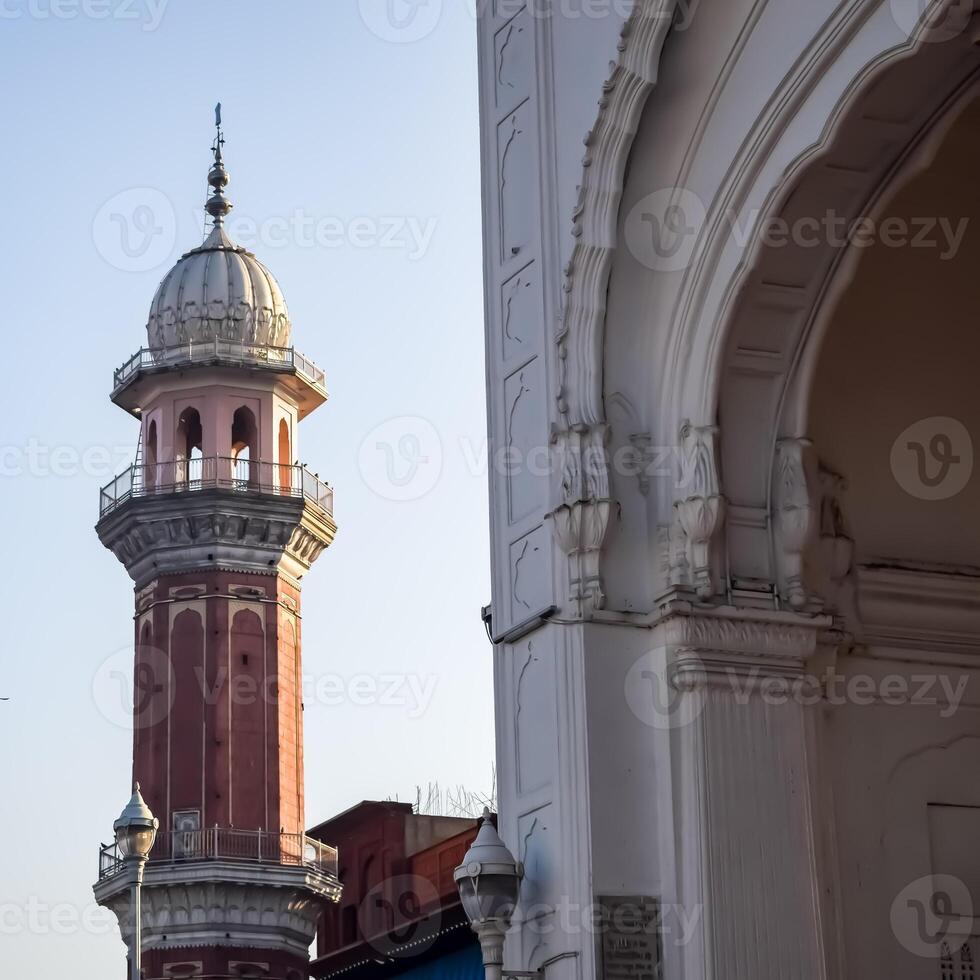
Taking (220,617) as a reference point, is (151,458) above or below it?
above

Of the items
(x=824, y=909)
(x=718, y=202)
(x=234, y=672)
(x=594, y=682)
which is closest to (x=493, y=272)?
(x=718, y=202)

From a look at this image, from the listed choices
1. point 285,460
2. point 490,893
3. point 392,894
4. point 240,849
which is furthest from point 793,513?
point 285,460

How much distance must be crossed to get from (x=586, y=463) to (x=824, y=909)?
2.38m

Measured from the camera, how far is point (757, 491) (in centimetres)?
1076

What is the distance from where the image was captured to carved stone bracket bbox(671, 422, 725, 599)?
10359 millimetres

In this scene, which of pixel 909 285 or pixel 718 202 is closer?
pixel 718 202

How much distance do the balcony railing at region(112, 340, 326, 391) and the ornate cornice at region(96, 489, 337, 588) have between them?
2.82 metres

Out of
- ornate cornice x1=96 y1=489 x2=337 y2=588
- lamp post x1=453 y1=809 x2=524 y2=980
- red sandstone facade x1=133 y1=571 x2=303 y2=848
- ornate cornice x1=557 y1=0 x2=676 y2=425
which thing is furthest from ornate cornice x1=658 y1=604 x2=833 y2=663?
ornate cornice x1=96 y1=489 x2=337 y2=588

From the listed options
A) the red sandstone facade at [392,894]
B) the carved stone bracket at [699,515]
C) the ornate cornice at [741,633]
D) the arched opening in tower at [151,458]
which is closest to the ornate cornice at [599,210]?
the carved stone bracket at [699,515]

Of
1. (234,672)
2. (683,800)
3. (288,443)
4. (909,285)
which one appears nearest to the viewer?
(683,800)

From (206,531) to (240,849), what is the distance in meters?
5.98

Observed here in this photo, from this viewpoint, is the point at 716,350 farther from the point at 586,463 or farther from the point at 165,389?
the point at 165,389

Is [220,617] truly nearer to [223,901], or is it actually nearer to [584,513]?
[223,901]

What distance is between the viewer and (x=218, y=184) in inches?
1828
